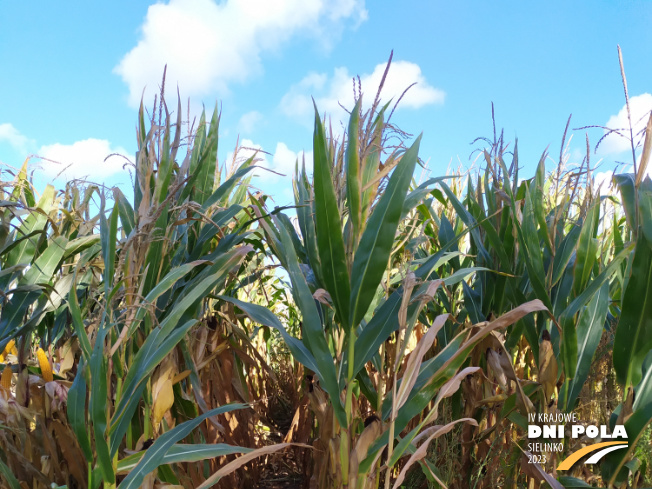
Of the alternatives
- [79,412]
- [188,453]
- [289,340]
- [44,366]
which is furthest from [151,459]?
[44,366]

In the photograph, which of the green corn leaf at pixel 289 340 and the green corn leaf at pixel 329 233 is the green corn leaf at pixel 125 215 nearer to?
the green corn leaf at pixel 289 340

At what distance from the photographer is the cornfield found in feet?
4.06

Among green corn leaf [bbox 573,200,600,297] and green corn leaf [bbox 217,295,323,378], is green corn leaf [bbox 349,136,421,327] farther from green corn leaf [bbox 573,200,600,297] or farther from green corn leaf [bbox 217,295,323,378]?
green corn leaf [bbox 573,200,600,297]

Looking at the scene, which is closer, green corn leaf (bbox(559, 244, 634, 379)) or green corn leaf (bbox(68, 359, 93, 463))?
green corn leaf (bbox(68, 359, 93, 463))

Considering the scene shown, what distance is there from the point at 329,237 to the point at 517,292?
31.9 inches

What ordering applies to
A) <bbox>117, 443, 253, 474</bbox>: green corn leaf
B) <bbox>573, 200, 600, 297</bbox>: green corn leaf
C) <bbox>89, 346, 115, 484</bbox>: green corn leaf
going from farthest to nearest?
1. <bbox>573, 200, 600, 297</bbox>: green corn leaf
2. <bbox>117, 443, 253, 474</bbox>: green corn leaf
3. <bbox>89, 346, 115, 484</bbox>: green corn leaf

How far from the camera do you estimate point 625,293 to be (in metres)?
1.50

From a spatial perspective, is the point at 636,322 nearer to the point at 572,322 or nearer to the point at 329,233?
the point at 572,322

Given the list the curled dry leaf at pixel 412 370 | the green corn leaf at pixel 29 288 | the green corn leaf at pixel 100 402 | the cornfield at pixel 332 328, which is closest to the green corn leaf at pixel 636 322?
the cornfield at pixel 332 328

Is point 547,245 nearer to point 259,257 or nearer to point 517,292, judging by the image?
point 517,292

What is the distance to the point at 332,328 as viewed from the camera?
1669 mm

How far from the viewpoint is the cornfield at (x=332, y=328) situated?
124 cm

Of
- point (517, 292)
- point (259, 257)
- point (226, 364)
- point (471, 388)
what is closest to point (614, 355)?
point (517, 292)

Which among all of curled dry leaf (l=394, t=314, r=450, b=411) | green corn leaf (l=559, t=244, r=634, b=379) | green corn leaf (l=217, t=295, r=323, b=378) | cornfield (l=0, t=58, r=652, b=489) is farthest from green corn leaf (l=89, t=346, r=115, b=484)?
green corn leaf (l=559, t=244, r=634, b=379)
